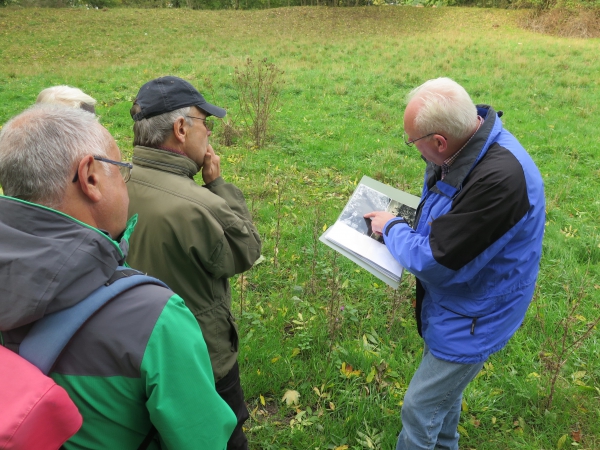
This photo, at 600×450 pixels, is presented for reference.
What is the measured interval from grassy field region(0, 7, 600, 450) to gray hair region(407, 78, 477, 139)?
6.21 feet

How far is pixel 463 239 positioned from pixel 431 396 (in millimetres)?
894

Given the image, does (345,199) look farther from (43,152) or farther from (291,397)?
(43,152)

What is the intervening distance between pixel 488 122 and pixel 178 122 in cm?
150

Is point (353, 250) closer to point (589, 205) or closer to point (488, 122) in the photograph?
point (488, 122)

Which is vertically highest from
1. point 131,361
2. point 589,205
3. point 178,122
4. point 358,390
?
point 178,122

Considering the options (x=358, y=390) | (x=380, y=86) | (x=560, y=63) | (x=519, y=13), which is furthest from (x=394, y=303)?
(x=519, y=13)

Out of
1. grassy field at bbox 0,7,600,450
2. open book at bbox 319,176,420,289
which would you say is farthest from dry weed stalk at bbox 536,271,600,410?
open book at bbox 319,176,420,289

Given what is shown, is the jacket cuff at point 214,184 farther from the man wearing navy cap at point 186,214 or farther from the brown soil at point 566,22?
the brown soil at point 566,22

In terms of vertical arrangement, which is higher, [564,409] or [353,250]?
[353,250]

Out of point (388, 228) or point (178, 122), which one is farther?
point (388, 228)

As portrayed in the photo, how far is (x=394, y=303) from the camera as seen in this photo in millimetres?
3814

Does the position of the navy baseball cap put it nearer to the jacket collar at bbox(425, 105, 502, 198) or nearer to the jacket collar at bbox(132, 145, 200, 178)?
the jacket collar at bbox(132, 145, 200, 178)

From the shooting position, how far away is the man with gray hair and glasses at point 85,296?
0.95 m

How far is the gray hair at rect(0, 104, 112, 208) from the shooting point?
43.0 inches
